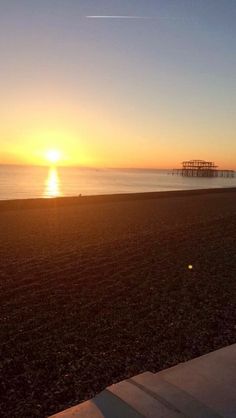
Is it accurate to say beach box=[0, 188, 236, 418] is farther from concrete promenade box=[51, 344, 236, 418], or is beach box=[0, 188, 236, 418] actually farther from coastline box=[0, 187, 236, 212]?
coastline box=[0, 187, 236, 212]

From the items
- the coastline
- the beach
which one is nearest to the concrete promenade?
the beach

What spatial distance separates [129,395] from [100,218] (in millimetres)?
13662

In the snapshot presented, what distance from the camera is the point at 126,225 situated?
1449 centimetres

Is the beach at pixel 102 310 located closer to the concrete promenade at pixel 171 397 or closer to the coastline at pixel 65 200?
the concrete promenade at pixel 171 397

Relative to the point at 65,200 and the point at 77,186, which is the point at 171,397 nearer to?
the point at 65,200

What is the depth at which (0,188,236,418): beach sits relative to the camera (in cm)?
374

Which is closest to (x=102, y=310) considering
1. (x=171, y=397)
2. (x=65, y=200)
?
(x=171, y=397)

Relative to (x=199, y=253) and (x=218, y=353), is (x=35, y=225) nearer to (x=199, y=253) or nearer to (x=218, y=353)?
(x=199, y=253)

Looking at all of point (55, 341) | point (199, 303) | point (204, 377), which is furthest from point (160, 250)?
point (204, 377)

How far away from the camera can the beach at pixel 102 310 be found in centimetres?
374

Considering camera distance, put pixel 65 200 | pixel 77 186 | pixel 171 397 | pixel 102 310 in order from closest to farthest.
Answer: pixel 171 397 < pixel 102 310 < pixel 65 200 < pixel 77 186

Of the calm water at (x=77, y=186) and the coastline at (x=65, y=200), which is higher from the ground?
the calm water at (x=77, y=186)

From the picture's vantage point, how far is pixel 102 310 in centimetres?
550

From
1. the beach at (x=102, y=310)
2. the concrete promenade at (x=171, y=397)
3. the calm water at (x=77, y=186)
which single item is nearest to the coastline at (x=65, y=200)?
the beach at (x=102, y=310)
